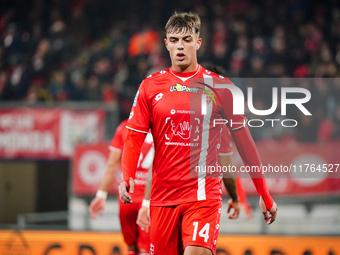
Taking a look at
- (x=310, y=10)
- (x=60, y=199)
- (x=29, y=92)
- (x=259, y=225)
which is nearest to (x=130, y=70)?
(x=29, y=92)

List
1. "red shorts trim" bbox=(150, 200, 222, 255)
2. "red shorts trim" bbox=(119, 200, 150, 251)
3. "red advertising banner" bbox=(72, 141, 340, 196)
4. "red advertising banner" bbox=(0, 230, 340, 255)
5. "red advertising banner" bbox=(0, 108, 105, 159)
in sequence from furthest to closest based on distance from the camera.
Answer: "red advertising banner" bbox=(0, 108, 105, 159), "red advertising banner" bbox=(72, 141, 340, 196), "red advertising banner" bbox=(0, 230, 340, 255), "red shorts trim" bbox=(119, 200, 150, 251), "red shorts trim" bbox=(150, 200, 222, 255)

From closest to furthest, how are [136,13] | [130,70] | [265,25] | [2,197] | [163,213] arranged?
[163,213], [2,197], [130,70], [265,25], [136,13]

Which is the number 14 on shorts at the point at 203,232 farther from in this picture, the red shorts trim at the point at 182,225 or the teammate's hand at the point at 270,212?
the teammate's hand at the point at 270,212

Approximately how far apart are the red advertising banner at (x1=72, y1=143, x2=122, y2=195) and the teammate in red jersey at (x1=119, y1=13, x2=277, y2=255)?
565 centimetres

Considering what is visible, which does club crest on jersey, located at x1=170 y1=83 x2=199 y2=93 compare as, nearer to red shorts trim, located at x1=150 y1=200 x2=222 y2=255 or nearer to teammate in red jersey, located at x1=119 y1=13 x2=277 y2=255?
teammate in red jersey, located at x1=119 y1=13 x2=277 y2=255

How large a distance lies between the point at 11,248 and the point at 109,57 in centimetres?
733

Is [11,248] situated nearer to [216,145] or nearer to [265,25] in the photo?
[216,145]

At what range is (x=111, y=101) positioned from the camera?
11906 mm

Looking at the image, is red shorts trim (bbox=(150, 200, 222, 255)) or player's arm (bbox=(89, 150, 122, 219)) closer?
red shorts trim (bbox=(150, 200, 222, 255))

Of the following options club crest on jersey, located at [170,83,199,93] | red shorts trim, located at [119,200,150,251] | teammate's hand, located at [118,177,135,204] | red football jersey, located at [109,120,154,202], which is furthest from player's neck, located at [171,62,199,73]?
red shorts trim, located at [119,200,150,251]

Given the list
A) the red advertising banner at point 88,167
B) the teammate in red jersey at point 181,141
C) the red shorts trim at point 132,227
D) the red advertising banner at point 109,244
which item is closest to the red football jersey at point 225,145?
the teammate in red jersey at point 181,141

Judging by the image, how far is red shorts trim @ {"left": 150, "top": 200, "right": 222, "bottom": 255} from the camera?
4.08m

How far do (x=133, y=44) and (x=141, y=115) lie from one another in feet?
32.2

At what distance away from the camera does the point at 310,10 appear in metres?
13.9
